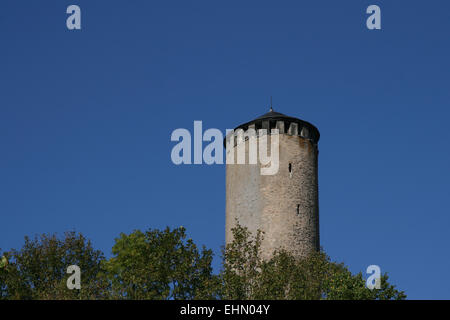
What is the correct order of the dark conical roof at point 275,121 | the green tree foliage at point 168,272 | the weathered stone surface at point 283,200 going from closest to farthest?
the green tree foliage at point 168,272, the weathered stone surface at point 283,200, the dark conical roof at point 275,121

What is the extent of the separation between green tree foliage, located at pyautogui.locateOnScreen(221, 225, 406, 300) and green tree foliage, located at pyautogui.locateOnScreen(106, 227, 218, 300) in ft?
3.53

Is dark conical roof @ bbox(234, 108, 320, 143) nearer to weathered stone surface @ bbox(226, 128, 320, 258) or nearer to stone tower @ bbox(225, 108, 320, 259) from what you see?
stone tower @ bbox(225, 108, 320, 259)

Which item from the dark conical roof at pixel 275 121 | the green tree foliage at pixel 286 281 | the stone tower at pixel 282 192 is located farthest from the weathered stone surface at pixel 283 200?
the green tree foliage at pixel 286 281

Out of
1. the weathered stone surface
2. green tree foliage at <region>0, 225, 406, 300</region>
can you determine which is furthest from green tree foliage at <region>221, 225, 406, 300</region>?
the weathered stone surface

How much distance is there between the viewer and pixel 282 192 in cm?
4397

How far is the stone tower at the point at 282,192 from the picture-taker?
142 ft

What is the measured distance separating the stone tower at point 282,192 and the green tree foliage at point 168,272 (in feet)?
30.3

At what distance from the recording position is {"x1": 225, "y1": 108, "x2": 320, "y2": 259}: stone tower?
4334 cm

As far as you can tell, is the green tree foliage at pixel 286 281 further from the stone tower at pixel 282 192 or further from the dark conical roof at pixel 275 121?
the dark conical roof at pixel 275 121
